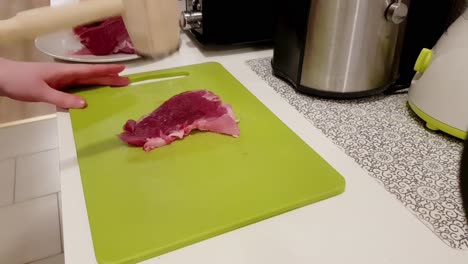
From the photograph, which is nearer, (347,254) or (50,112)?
(347,254)

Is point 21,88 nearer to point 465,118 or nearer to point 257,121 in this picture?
point 257,121

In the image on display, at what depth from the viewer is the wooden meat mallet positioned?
46 cm

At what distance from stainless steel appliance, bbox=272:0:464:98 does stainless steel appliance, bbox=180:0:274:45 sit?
11 centimetres

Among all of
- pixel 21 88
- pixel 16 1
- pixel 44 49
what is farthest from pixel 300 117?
pixel 16 1

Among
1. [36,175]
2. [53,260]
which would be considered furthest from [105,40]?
[36,175]

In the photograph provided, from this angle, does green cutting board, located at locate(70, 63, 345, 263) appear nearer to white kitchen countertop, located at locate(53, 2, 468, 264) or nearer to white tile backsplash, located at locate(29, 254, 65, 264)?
white kitchen countertop, located at locate(53, 2, 468, 264)

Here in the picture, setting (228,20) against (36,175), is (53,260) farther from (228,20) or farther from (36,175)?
(228,20)

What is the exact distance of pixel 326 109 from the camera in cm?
67

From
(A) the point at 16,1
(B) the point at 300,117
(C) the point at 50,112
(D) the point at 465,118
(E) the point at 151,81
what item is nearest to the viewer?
(D) the point at 465,118

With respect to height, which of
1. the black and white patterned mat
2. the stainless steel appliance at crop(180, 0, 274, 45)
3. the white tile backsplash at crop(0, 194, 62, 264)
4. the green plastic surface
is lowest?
the white tile backsplash at crop(0, 194, 62, 264)

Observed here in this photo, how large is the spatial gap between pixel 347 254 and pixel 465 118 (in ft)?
0.93

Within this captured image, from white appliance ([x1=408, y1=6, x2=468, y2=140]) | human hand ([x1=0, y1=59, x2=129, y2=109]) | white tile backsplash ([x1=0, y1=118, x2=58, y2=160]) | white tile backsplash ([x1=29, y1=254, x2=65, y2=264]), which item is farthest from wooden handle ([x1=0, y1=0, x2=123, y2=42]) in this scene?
white tile backsplash ([x1=0, y1=118, x2=58, y2=160])

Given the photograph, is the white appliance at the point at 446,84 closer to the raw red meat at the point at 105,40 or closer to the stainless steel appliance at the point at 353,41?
the stainless steel appliance at the point at 353,41

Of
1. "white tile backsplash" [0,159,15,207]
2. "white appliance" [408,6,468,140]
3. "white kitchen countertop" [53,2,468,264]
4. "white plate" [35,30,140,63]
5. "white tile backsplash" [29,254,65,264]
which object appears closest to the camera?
"white kitchen countertop" [53,2,468,264]
